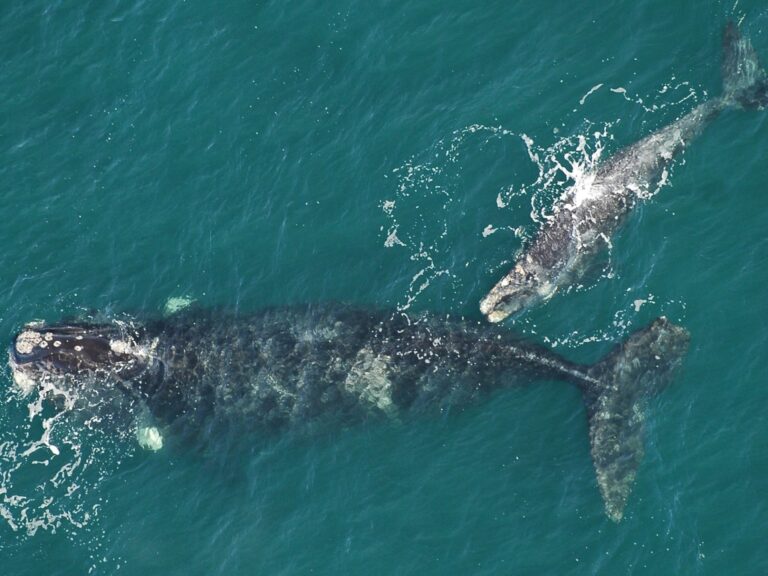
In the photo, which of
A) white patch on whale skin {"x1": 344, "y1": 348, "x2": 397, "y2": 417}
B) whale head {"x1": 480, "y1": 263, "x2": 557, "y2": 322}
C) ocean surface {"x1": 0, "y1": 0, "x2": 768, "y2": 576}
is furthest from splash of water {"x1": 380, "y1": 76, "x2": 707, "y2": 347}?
white patch on whale skin {"x1": 344, "y1": 348, "x2": 397, "y2": 417}

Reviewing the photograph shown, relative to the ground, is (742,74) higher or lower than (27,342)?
lower

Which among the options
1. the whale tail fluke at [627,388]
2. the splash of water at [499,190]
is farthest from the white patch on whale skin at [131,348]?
the whale tail fluke at [627,388]

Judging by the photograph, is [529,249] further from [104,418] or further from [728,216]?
[104,418]

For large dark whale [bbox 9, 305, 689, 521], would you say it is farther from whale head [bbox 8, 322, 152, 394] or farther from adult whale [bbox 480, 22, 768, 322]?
adult whale [bbox 480, 22, 768, 322]

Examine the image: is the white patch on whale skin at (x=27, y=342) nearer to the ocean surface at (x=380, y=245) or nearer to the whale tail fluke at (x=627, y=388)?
the ocean surface at (x=380, y=245)

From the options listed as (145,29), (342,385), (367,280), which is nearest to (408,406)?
(342,385)

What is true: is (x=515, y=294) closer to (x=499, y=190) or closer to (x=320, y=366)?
(x=499, y=190)

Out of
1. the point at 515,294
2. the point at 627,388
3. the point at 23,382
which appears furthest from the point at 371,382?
the point at 23,382
